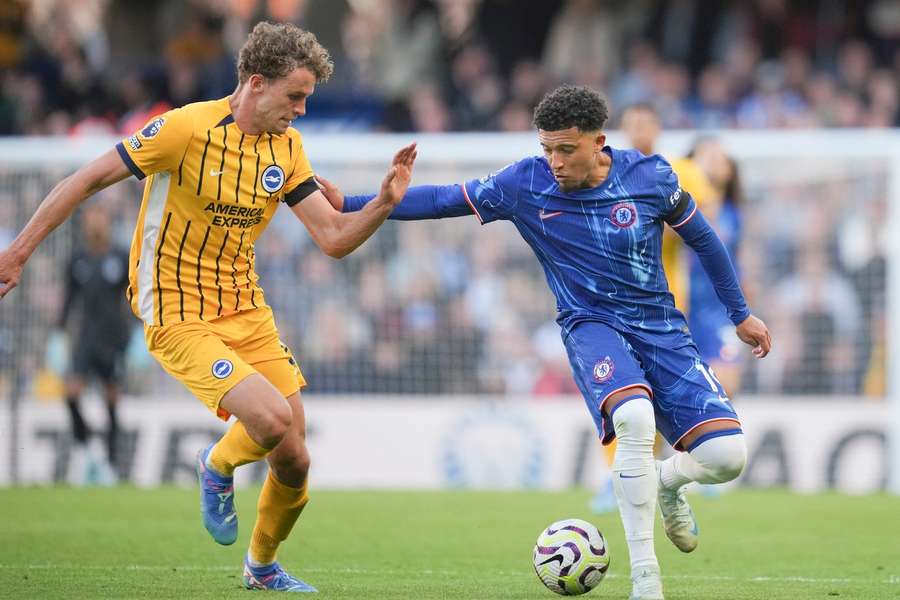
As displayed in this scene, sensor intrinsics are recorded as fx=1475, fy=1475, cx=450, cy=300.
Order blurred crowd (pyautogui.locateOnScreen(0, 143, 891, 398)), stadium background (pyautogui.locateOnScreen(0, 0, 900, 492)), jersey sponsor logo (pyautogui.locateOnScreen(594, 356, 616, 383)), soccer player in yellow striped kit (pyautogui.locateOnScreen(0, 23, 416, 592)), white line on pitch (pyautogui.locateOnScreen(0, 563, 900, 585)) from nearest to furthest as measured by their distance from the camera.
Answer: jersey sponsor logo (pyautogui.locateOnScreen(594, 356, 616, 383))
soccer player in yellow striped kit (pyautogui.locateOnScreen(0, 23, 416, 592))
white line on pitch (pyautogui.locateOnScreen(0, 563, 900, 585))
stadium background (pyautogui.locateOnScreen(0, 0, 900, 492))
blurred crowd (pyautogui.locateOnScreen(0, 143, 891, 398))

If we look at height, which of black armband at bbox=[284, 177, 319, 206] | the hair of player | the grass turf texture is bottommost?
the grass turf texture

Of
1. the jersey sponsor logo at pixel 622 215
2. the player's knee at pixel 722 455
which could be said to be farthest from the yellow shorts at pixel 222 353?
the player's knee at pixel 722 455

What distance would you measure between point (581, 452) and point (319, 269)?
120 inches

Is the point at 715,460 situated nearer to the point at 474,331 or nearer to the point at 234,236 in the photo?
the point at 234,236

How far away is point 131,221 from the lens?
14.3 meters

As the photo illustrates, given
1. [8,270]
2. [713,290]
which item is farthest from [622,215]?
[713,290]

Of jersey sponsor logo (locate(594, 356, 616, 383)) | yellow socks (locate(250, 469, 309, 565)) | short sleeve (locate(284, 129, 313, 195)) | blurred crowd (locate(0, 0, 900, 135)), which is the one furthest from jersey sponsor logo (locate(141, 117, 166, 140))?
blurred crowd (locate(0, 0, 900, 135))

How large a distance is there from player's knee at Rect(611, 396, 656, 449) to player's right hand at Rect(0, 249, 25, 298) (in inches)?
102

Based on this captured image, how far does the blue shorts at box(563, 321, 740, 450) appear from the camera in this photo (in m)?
6.43

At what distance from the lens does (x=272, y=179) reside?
6695 millimetres

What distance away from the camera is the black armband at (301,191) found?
269 inches

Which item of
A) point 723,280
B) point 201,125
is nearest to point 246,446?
point 201,125

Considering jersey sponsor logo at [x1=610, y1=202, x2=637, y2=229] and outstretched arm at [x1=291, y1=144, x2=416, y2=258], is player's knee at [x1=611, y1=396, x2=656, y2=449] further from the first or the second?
outstretched arm at [x1=291, y1=144, x2=416, y2=258]

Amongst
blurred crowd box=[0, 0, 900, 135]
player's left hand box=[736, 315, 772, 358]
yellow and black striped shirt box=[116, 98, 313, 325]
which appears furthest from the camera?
blurred crowd box=[0, 0, 900, 135]
